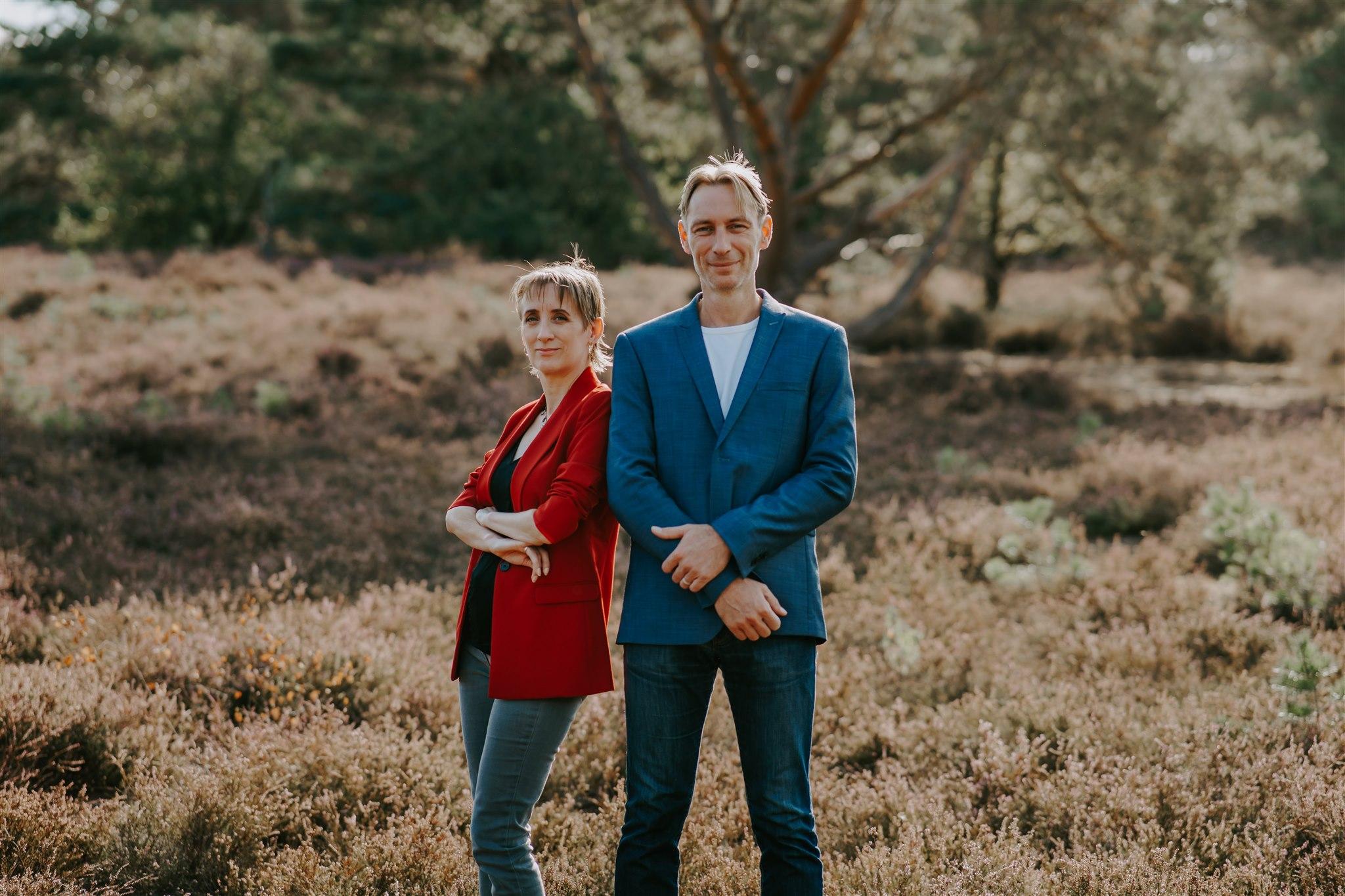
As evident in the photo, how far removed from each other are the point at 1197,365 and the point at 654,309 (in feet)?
33.7

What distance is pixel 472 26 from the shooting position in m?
19.5

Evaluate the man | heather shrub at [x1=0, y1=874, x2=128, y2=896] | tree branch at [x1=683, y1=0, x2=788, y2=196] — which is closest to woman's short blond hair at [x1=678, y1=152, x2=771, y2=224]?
the man

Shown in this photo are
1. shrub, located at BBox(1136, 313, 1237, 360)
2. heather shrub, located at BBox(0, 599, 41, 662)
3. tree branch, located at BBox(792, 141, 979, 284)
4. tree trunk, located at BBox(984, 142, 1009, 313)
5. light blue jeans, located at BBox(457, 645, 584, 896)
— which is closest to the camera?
light blue jeans, located at BBox(457, 645, 584, 896)

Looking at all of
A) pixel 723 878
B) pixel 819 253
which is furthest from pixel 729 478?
pixel 819 253

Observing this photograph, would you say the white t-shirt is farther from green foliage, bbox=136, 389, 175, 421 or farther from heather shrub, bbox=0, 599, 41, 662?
green foliage, bbox=136, 389, 175, 421

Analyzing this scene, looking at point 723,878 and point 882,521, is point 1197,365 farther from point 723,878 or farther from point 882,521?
point 723,878

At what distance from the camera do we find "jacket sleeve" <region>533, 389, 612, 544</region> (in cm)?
272

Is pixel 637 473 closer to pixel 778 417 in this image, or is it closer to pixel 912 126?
pixel 778 417

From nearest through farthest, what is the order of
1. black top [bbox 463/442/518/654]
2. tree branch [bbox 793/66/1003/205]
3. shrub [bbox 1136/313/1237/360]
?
black top [bbox 463/442/518/654] → tree branch [bbox 793/66/1003/205] → shrub [bbox 1136/313/1237/360]

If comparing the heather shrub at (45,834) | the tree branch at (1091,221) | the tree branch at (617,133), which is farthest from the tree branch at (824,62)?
the heather shrub at (45,834)

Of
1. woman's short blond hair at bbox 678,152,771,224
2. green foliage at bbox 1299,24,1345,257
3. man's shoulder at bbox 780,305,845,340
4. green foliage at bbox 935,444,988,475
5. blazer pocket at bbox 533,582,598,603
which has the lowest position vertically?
green foliage at bbox 935,444,988,475

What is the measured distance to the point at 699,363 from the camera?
279 cm

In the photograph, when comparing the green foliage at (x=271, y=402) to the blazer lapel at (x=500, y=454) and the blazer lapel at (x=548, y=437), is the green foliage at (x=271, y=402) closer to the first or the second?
the blazer lapel at (x=500, y=454)

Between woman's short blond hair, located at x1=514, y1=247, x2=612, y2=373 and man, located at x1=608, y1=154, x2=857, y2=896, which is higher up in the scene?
woman's short blond hair, located at x1=514, y1=247, x2=612, y2=373
